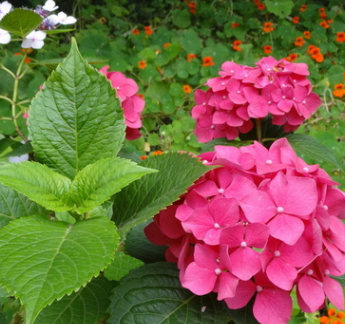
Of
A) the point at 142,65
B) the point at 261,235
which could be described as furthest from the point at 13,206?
the point at 142,65

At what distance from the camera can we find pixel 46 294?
1.39 ft

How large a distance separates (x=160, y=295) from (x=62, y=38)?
357cm

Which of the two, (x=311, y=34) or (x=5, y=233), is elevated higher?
(x=5, y=233)

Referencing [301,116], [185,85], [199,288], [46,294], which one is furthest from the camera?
[185,85]

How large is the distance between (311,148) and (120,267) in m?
0.66

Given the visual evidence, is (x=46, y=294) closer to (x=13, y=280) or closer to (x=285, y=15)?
(x=13, y=280)

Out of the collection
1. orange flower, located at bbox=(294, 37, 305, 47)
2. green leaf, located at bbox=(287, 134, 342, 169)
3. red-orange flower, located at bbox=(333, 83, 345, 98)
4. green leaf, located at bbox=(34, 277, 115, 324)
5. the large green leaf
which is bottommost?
red-orange flower, located at bbox=(333, 83, 345, 98)

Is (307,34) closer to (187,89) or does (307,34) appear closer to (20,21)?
(187,89)

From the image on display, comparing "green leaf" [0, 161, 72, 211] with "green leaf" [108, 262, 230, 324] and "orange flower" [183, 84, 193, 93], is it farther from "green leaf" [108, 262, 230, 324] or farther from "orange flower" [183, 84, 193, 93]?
"orange flower" [183, 84, 193, 93]

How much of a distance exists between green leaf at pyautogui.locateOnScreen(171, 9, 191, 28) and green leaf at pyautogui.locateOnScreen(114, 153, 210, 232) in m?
3.48

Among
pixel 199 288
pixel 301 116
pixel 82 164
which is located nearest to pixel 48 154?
pixel 82 164

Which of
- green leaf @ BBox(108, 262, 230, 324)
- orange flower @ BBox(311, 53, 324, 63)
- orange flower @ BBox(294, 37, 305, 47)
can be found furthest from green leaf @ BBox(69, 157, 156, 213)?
orange flower @ BBox(294, 37, 305, 47)

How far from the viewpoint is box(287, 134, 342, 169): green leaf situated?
1.20m

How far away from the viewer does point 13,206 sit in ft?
2.03
